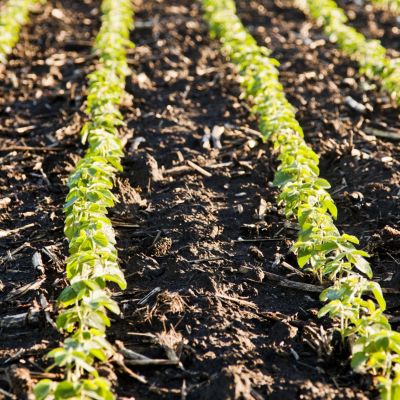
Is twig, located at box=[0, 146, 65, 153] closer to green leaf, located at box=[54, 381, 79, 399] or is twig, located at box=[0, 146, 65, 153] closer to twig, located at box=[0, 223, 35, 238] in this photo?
twig, located at box=[0, 223, 35, 238]

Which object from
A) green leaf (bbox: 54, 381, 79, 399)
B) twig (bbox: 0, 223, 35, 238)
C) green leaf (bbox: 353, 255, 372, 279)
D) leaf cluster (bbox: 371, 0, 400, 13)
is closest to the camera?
green leaf (bbox: 54, 381, 79, 399)

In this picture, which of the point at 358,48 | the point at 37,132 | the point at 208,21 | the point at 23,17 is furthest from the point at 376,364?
the point at 23,17

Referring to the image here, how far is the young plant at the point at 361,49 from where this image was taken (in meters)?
7.53

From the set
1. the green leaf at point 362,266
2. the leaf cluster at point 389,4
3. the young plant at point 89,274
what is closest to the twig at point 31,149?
the young plant at point 89,274

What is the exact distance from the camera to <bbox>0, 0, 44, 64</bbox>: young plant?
359 inches

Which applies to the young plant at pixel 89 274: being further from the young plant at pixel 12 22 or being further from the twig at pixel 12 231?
the young plant at pixel 12 22

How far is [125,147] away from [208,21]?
15.1ft

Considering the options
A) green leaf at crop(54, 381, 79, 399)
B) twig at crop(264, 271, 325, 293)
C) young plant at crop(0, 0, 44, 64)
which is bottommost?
young plant at crop(0, 0, 44, 64)

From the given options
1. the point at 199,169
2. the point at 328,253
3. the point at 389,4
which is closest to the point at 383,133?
the point at 199,169

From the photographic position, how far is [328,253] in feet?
15.4

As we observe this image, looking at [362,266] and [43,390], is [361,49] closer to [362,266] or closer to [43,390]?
[362,266]

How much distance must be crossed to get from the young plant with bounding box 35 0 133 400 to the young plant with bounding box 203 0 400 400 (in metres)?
1.33

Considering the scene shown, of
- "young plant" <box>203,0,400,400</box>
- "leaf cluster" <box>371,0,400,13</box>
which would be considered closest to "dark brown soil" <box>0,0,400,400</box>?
"young plant" <box>203,0,400,400</box>

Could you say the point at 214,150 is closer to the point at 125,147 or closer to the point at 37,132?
the point at 125,147
